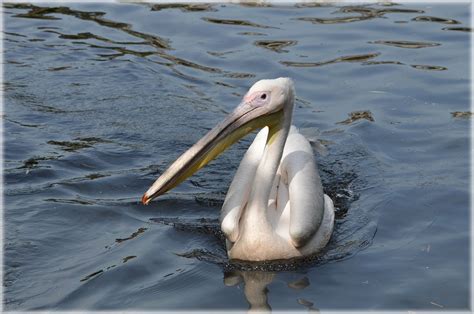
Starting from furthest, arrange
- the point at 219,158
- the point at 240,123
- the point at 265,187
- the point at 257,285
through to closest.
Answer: the point at 219,158
the point at 265,187
the point at 240,123
the point at 257,285

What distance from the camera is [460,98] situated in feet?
25.3

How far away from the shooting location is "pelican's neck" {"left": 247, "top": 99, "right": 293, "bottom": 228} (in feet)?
16.4

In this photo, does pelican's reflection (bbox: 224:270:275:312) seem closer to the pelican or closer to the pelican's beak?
the pelican

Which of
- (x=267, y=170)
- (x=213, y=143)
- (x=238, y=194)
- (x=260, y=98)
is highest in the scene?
(x=260, y=98)

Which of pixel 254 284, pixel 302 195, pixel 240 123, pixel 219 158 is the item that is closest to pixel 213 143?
pixel 240 123

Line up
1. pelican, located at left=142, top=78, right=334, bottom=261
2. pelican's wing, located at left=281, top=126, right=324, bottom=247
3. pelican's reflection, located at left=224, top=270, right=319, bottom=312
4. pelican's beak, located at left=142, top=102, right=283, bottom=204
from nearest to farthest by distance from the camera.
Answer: pelican's reflection, located at left=224, top=270, right=319, bottom=312
pelican's beak, located at left=142, top=102, right=283, bottom=204
pelican, located at left=142, top=78, right=334, bottom=261
pelican's wing, located at left=281, top=126, right=324, bottom=247

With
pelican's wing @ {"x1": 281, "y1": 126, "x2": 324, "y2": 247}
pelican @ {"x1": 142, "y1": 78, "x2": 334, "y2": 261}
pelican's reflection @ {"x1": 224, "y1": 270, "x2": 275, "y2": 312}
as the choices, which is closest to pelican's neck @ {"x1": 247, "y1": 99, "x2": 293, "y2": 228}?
pelican @ {"x1": 142, "y1": 78, "x2": 334, "y2": 261}

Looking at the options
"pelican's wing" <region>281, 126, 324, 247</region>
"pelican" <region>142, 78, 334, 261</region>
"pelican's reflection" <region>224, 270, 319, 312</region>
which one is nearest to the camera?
"pelican's reflection" <region>224, 270, 319, 312</region>

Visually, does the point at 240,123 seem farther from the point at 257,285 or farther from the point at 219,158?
the point at 219,158

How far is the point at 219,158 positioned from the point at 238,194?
4.87 ft

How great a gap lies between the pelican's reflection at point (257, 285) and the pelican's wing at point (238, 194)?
0.80 ft

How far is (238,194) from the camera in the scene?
5.10 metres

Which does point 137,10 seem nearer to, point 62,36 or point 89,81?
point 62,36

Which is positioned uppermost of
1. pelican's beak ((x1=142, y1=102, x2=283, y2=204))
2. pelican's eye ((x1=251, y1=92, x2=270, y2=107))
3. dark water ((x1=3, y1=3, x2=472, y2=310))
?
pelican's eye ((x1=251, y1=92, x2=270, y2=107))
